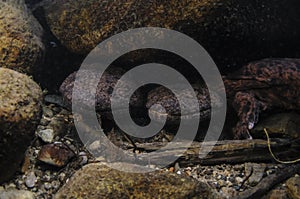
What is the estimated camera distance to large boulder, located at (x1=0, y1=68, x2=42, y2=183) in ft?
10.5

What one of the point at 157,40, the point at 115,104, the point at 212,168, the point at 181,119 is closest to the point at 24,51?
the point at 115,104

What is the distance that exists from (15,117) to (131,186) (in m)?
1.41

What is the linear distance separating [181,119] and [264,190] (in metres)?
1.35

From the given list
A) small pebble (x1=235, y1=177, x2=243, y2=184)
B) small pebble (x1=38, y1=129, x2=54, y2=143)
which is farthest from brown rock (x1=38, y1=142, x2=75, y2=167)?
small pebble (x1=235, y1=177, x2=243, y2=184)

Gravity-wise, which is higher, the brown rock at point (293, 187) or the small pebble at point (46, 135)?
the small pebble at point (46, 135)

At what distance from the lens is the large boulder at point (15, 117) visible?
3.20 meters

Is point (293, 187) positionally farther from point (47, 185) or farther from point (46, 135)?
point (46, 135)

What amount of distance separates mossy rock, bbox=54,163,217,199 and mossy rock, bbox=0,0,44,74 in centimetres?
200

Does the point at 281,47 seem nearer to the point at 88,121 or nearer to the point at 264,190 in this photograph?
the point at 264,190

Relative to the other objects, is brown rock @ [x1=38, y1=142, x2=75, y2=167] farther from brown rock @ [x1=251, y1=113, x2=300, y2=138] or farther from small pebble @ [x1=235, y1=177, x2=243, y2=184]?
brown rock @ [x1=251, y1=113, x2=300, y2=138]

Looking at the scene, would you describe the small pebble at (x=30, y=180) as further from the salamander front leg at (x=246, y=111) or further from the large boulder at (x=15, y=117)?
the salamander front leg at (x=246, y=111)

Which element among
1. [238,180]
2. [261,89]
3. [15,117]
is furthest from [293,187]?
[15,117]

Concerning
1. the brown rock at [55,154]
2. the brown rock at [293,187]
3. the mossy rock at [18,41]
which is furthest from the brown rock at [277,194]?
the mossy rock at [18,41]

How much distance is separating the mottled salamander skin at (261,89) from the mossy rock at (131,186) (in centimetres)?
118
